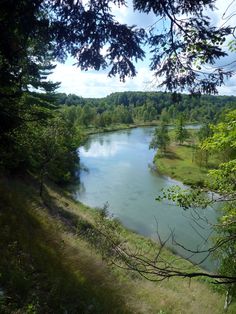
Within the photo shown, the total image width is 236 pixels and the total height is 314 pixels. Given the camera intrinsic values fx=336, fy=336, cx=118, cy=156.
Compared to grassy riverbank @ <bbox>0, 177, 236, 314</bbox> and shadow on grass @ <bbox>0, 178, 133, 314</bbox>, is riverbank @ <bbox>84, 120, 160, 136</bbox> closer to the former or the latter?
grassy riverbank @ <bbox>0, 177, 236, 314</bbox>

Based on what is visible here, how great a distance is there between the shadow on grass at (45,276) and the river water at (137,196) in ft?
14.1

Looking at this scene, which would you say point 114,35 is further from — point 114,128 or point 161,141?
point 114,128

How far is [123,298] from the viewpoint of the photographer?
8414 mm

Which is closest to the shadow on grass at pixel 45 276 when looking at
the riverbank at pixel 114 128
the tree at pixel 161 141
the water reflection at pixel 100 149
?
the water reflection at pixel 100 149

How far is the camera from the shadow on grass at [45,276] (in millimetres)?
6191

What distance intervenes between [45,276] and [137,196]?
24799mm

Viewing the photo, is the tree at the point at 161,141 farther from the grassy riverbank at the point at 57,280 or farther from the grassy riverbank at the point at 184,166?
the grassy riverbank at the point at 57,280

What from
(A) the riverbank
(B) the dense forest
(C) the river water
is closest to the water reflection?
(C) the river water

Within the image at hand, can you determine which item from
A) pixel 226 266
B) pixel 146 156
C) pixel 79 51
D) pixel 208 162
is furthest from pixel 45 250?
pixel 146 156

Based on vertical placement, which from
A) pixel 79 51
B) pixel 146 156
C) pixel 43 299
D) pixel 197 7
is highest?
pixel 197 7

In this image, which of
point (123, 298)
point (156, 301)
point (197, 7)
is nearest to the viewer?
point (197, 7)

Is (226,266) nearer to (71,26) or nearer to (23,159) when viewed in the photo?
(71,26)

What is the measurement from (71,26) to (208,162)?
47.0 meters

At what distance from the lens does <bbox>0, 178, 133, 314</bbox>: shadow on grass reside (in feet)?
20.3
